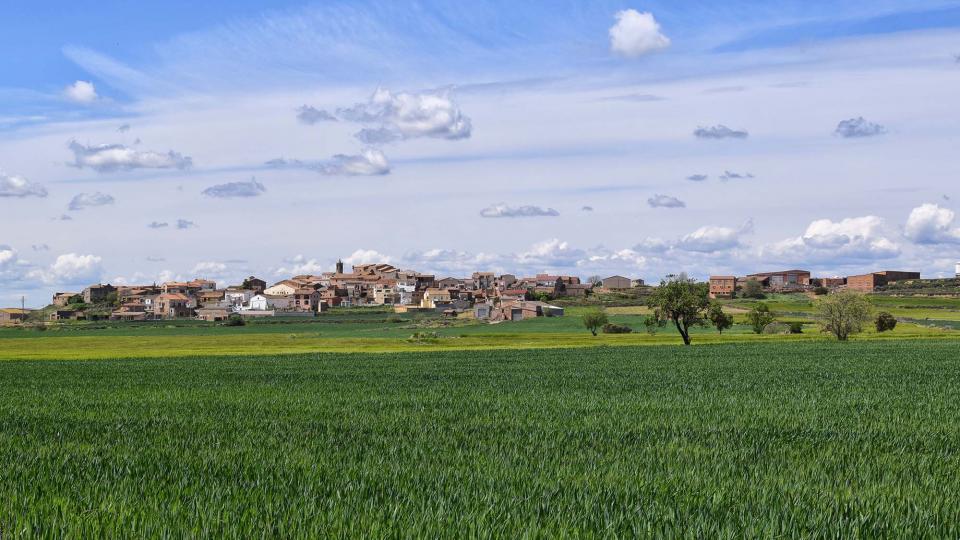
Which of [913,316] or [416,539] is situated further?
[913,316]

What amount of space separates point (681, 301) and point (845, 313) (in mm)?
18657

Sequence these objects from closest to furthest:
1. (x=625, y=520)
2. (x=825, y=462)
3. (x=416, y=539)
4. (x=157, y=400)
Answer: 1. (x=416, y=539)
2. (x=625, y=520)
3. (x=825, y=462)
4. (x=157, y=400)

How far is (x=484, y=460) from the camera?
16172mm

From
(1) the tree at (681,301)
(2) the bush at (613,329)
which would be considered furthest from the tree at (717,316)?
(2) the bush at (613,329)

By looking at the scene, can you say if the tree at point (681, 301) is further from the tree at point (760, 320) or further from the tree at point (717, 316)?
the tree at point (760, 320)

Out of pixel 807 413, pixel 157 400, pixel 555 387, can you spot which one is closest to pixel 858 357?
pixel 555 387

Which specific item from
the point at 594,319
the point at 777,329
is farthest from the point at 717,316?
the point at 594,319

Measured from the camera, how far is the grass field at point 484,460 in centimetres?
1131

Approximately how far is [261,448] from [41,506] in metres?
6.14

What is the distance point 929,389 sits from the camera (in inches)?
1385

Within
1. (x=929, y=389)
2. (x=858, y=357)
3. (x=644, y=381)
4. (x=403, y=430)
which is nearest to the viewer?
(x=403, y=430)

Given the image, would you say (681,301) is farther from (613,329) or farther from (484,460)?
(484,460)

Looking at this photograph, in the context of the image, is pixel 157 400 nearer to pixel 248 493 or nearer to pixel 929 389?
pixel 248 493

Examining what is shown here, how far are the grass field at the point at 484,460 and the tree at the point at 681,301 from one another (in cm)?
5362
